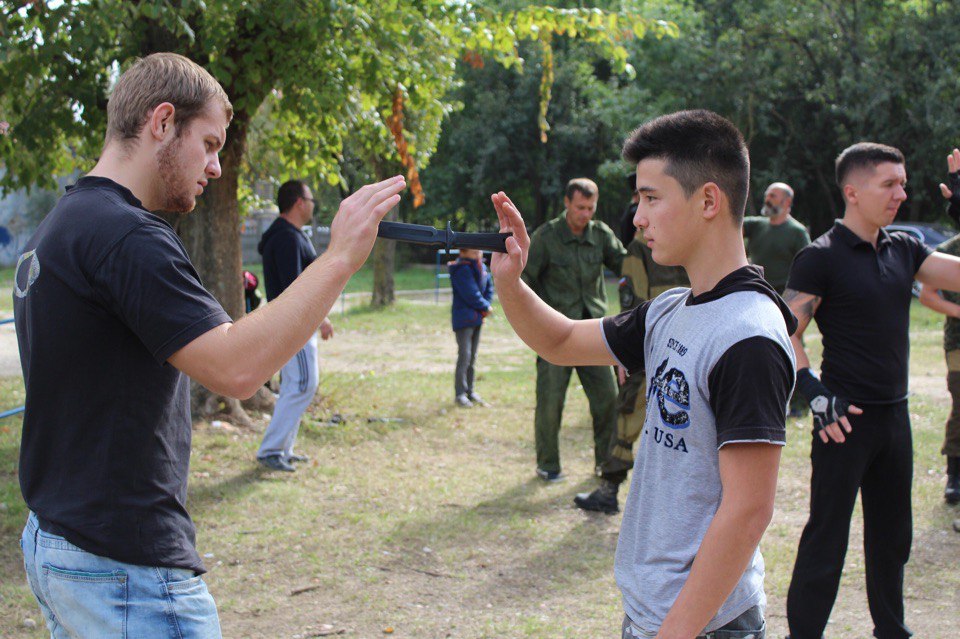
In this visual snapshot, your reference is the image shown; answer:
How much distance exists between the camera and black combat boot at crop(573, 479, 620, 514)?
6160 millimetres

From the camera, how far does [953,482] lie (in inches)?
Answer: 248

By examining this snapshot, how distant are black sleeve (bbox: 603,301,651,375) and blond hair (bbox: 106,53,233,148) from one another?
1.20 meters

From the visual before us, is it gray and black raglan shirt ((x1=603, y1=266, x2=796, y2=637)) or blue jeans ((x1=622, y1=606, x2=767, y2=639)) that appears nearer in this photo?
gray and black raglan shirt ((x1=603, y1=266, x2=796, y2=637))

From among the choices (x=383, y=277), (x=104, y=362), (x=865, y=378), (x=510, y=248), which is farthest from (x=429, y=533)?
(x=383, y=277)

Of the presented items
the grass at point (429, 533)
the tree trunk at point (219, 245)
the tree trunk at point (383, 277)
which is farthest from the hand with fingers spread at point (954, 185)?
the tree trunk at point (383, 277)

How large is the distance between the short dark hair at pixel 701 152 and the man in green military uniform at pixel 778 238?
7065 millimetres

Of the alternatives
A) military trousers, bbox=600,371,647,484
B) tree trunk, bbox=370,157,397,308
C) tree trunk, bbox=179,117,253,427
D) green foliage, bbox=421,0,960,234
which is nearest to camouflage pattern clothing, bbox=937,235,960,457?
military trousers, bbox=600,371,647,484

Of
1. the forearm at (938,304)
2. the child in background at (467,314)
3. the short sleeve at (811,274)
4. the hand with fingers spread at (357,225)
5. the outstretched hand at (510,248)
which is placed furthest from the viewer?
the child in background at (467,314)

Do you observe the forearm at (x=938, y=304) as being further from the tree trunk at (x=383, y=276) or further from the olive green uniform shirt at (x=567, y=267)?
the tree trunk at (x=383, y=276)

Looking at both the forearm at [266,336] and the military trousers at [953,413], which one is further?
the military trousers at [953,413]

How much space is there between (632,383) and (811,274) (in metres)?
2.35

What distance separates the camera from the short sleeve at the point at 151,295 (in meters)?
1.87

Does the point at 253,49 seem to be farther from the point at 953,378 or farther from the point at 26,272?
the point at 953,378

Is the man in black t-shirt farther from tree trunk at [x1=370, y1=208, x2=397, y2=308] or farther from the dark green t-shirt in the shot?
tree trunk at [x1=370, y1=208, x2=397, y2=308]
